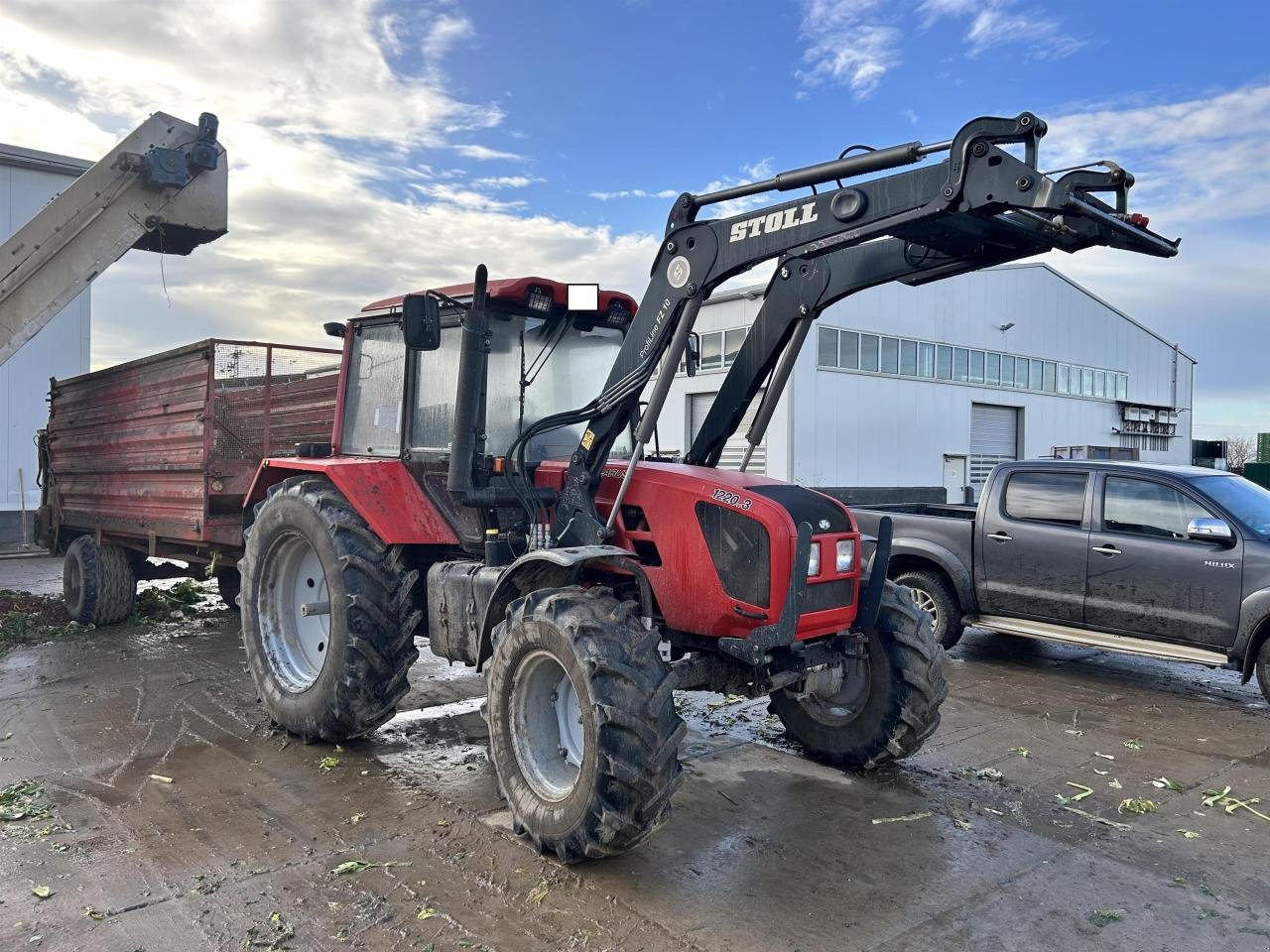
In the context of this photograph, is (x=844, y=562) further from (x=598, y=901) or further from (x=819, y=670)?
(x=598, y=901)

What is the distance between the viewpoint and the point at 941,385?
25.1m

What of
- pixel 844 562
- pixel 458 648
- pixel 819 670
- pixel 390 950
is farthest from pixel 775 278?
pixel 390 950

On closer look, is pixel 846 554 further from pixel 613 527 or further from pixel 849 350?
pixel 849 350

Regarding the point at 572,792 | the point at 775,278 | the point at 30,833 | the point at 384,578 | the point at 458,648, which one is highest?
the point at 775,278

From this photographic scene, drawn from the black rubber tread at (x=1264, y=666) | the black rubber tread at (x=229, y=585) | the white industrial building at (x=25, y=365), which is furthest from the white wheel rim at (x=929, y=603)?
the white industrial building at (x=25, y=365)

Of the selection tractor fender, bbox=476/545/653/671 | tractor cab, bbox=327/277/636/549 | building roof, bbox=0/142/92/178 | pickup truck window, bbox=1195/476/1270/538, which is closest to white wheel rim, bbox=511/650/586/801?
tractor fender, bbox=476/545/653/671

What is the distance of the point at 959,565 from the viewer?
8.00 meters

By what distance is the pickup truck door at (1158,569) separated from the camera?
21.4ft

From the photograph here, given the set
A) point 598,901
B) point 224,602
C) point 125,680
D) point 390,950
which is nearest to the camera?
point 390,950

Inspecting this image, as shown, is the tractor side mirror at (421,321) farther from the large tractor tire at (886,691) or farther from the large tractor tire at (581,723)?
the large tractor tire at (886,691)

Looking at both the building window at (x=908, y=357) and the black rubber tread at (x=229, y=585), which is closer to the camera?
the black rubber tread at (x=229, y=585)

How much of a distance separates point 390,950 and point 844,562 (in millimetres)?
2641

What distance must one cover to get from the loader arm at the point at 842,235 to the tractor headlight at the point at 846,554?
95cm

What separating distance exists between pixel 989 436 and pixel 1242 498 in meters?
21.1
